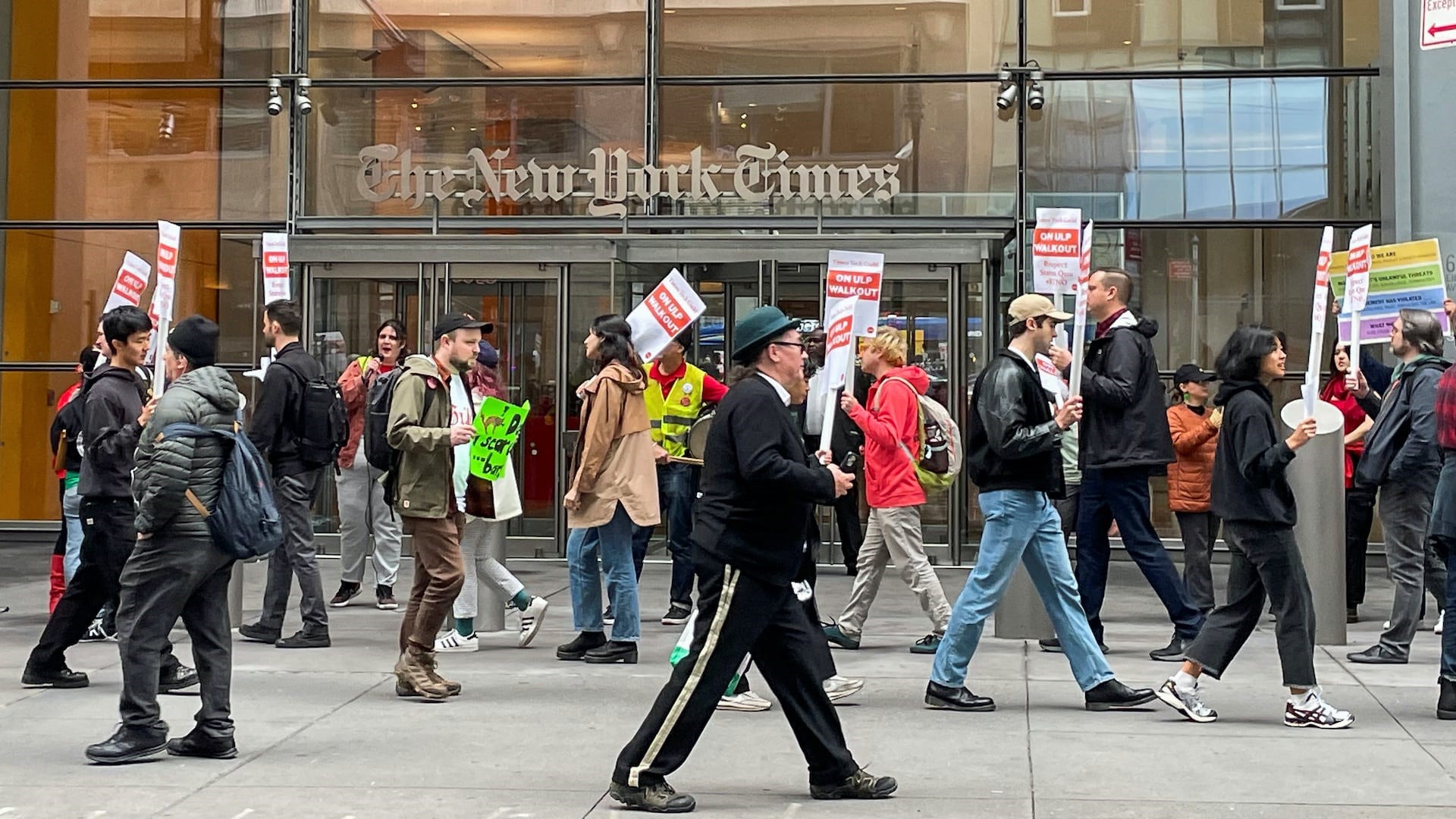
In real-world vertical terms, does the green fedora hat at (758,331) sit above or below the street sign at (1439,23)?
below

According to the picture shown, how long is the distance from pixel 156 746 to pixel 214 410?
4.57 ft

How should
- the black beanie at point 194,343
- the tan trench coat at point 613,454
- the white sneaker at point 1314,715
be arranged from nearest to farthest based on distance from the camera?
1. the black beanie at point 194,343
2. the white sneaker at point 1314,715
3. the tan trench coat at point 613,454

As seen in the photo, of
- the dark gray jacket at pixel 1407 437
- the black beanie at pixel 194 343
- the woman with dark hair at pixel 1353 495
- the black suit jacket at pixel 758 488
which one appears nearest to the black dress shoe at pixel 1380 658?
the dark gray jacket at pixel 1407 437

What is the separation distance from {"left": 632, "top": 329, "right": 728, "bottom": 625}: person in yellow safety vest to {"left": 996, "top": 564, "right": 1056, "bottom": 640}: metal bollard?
7.05 ft

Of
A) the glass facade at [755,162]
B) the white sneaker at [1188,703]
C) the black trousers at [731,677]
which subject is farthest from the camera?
the glass facade at [755,162]

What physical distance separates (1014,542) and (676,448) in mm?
3720

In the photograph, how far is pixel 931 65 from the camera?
631 inches

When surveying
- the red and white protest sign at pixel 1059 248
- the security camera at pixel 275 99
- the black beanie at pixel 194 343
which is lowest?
the black beanie at pixel 194 343

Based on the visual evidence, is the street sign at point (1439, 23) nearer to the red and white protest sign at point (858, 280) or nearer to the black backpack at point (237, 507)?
the red and white protest sign at point (858, 280)

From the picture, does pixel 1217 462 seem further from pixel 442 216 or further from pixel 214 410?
pixel 442 216

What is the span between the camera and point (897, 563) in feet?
30.9

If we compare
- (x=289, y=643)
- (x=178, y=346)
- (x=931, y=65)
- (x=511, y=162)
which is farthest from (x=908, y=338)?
(x=178, y=346)

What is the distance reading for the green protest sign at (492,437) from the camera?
875 centimetres

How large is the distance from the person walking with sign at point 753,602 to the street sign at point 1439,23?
4637mm
